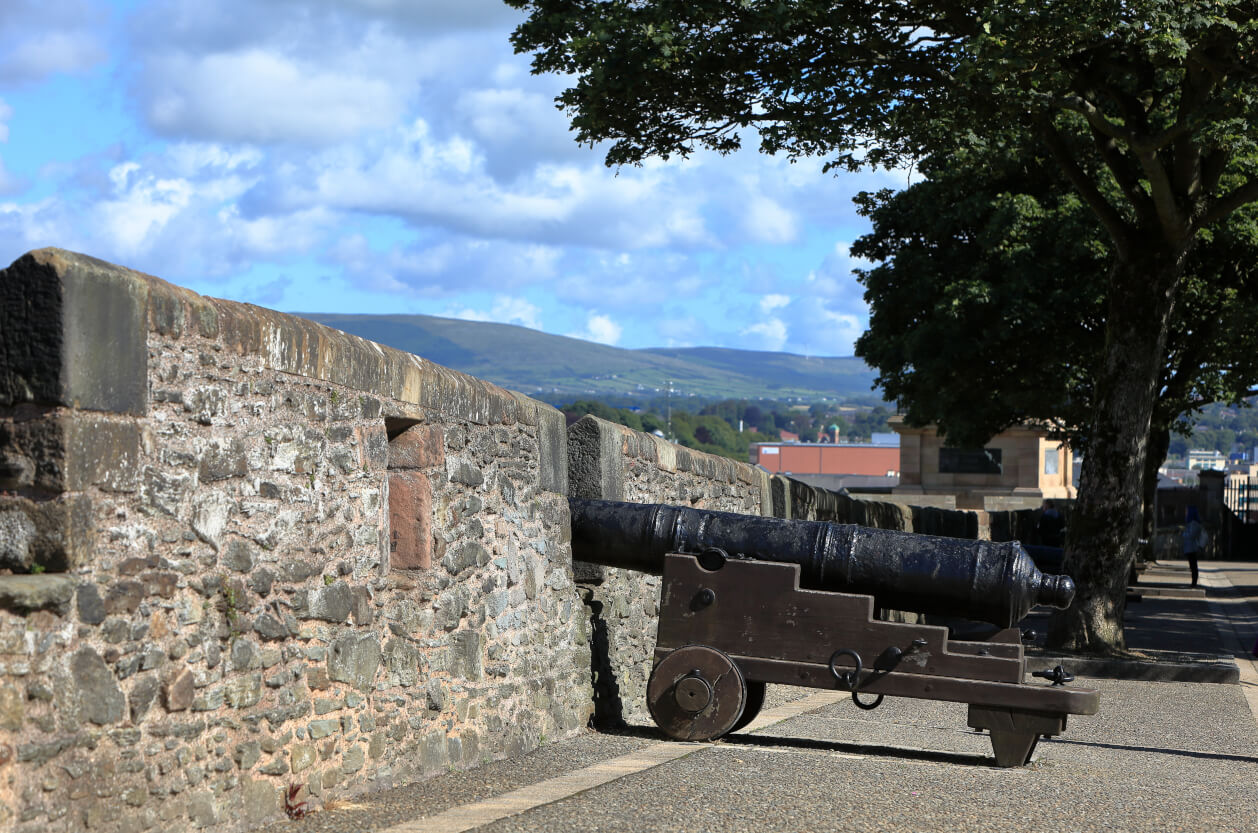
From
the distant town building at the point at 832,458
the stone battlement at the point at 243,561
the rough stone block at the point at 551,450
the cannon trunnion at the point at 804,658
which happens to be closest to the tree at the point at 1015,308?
the rough stone block at the point at 551,450

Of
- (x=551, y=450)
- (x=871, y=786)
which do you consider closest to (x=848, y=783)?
(x=871, y=786)

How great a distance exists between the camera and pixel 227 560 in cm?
476

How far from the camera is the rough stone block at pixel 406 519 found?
6184 mm

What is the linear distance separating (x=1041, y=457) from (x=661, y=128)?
41.4m

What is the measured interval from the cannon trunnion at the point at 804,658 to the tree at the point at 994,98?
5.08 m

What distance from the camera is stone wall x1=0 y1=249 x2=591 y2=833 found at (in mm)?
4004

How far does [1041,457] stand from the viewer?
170ft

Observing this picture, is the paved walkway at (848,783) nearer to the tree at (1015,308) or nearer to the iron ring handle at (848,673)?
the iron ring handle at (848,673)

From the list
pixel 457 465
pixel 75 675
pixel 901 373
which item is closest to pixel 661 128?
pixel 457 465

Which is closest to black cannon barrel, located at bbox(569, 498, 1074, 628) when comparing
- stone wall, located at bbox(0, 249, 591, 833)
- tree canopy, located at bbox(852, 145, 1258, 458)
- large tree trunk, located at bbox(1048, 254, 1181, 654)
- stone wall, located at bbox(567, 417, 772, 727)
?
stone wall, located at bbox(567, 417, 772, 727)

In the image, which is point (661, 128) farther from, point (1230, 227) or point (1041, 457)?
point (1041, 457)

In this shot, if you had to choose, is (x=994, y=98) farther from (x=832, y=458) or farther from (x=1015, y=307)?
(x=832, y=458)

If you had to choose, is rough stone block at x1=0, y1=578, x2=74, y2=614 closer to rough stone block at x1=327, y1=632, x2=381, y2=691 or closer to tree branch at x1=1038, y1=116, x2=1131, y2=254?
rough stone block at x1=327, y1=632, x2=381, y2=691

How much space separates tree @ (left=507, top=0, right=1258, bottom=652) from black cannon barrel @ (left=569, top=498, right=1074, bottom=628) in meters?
4.69
